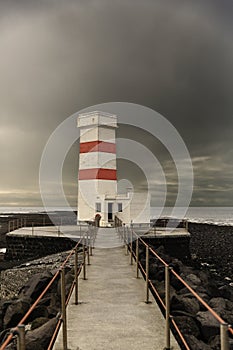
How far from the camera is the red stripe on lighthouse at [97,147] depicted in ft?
53.7

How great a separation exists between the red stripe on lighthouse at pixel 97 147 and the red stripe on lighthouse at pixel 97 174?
0.80m

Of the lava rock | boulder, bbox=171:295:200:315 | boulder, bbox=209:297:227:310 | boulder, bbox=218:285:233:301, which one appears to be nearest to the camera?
boulder, bbox=171:295:200:315

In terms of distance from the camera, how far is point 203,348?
4352 millimetres

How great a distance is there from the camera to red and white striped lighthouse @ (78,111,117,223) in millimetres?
16375

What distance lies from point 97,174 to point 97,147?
3.63 ft

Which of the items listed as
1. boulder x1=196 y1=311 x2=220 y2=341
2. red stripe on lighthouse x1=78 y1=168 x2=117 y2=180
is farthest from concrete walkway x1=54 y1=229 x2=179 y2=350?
red stripe on lighthouse x1=78 y1=168 x2=117 y2=180

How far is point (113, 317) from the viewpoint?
4.70 meters

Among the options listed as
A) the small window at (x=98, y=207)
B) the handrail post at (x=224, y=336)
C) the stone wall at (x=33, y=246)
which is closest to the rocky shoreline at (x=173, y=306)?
the stone wall at (x=33, y=246)

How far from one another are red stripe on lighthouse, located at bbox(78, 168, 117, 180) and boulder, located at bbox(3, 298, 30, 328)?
1024 cm

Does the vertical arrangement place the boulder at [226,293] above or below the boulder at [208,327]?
below

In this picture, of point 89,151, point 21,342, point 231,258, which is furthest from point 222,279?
point 21,342

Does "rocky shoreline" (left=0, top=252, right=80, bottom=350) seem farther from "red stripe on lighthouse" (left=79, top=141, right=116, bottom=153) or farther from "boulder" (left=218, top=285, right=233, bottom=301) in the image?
"red stripe on lighthouse" (left=79, top=141, right=116, bottom=153)

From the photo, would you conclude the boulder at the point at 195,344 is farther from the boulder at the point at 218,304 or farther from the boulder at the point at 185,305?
the boulder at the point at 218,304

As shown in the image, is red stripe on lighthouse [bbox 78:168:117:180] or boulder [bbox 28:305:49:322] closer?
boulder [bbox 28:305:49:322]
